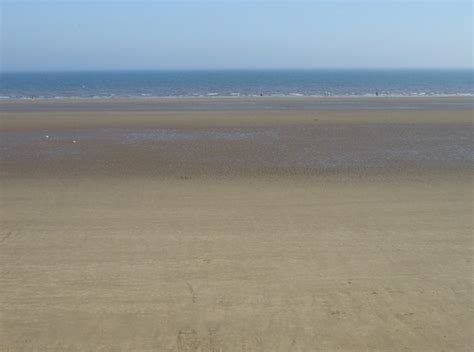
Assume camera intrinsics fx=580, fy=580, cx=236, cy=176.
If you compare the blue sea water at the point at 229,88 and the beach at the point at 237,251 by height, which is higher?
the blue sea water at the point at 229,88

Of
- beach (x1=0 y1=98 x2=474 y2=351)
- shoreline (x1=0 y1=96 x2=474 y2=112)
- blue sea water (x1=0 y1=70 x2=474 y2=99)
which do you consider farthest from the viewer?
blue sea water (x1=0 y1=70 x2=474 y2=99)

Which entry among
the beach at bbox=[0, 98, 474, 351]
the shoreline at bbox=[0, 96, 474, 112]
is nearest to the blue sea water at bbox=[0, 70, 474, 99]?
Answer: the shoreline at bbox=[0, 96, 474, 112]

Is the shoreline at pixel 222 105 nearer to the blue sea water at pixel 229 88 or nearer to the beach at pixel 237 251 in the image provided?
the blue sea water at pixel 229 88

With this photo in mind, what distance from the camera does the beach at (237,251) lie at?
5.87 m

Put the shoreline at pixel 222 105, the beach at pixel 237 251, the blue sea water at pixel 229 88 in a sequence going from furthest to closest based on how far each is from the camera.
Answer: the blue sea water at pixel 229 88 → the shoreline at pixel 222 105 → the beach at pixel 237 251

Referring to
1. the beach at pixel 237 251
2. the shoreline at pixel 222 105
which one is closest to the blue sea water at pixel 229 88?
the shoreline at pixel 222 105

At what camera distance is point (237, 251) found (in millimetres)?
8242

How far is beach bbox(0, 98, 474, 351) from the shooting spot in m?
5.87

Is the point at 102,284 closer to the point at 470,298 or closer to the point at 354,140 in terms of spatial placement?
the point at 470,298

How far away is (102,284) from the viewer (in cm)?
700

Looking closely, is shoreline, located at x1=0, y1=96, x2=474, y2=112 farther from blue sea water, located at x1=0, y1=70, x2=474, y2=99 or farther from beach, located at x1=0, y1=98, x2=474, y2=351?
beach, located at x1=0, y1=98, x2=474, y2=351

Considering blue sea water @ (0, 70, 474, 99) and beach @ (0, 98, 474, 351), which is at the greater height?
blue sea water @ (0, 70, 474, 99)

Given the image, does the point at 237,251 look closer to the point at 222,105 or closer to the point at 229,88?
the point at 222,105

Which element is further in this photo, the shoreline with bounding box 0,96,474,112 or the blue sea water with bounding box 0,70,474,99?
the blue sea water with bounding box 0,70,474,99
